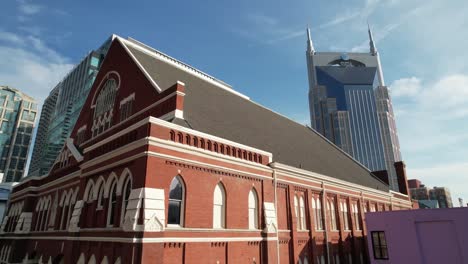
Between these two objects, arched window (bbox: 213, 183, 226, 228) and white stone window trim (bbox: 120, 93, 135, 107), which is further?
white stone window trim (bbox: 120, 93, 135, 107)

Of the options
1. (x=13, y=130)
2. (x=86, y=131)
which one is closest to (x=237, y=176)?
(x=86, y=131)

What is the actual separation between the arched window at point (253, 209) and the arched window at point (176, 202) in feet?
16.0

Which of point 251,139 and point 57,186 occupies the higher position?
point 251,139

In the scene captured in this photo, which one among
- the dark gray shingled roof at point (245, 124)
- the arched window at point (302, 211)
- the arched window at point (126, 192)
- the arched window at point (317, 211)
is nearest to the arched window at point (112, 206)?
the arched window at point (126, 192)

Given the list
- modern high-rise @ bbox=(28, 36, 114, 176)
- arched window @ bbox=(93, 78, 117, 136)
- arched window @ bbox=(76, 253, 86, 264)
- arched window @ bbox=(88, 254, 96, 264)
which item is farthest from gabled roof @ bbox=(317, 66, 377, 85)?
arched window @ bbox=(88, 254, 96, 264)

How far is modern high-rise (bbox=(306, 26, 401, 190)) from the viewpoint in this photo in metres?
138

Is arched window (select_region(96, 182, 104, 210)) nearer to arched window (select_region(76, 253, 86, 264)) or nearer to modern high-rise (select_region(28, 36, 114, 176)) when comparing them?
arched window (select_region(76, 253, 86, 264))

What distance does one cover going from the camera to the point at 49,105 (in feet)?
435

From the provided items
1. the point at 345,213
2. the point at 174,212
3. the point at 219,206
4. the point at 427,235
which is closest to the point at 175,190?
the point at 174,212

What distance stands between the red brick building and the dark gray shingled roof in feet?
0.51

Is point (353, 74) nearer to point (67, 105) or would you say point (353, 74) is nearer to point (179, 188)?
point (67, 105)

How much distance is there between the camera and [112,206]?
51.0ft

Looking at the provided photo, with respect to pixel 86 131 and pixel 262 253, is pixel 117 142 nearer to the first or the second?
pixel 262 253

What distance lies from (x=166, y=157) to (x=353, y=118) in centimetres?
14127
